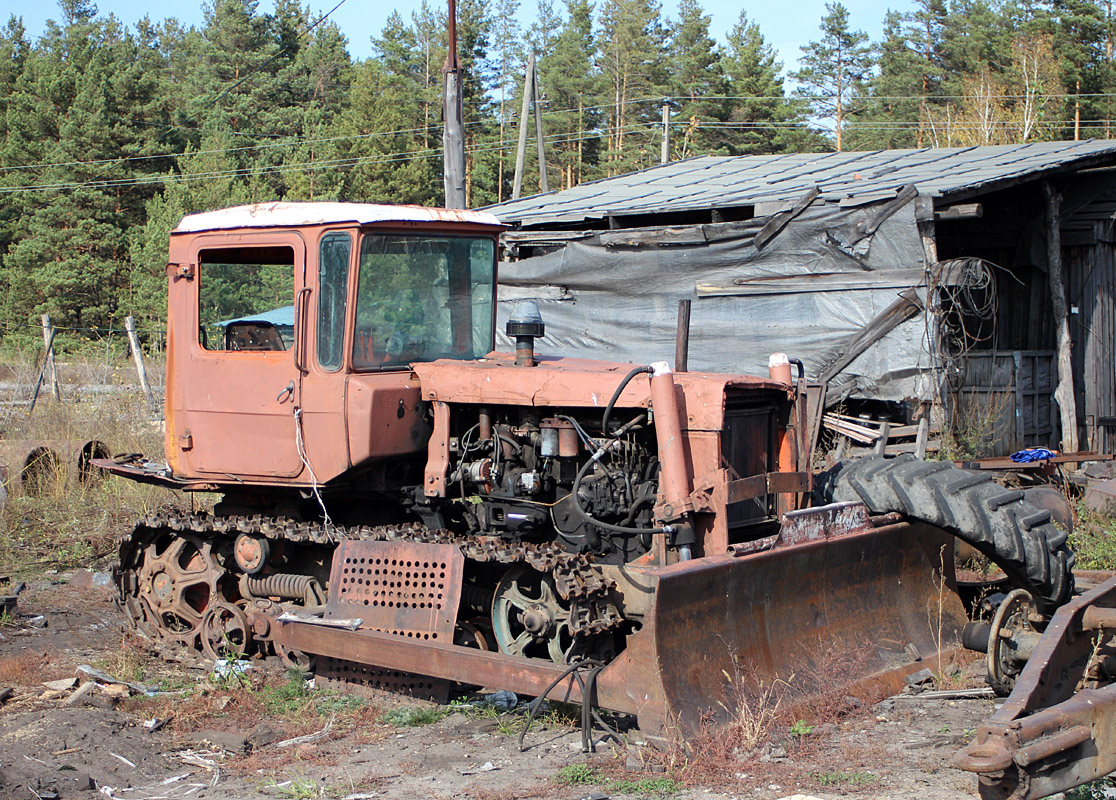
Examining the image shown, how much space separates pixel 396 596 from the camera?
545 cm

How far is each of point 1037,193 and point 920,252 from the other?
10.4ft

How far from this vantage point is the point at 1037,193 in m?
12.2

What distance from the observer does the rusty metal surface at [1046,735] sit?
3242 millimetres

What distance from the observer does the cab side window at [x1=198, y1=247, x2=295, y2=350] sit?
5.97 m

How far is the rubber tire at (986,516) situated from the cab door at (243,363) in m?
3.29

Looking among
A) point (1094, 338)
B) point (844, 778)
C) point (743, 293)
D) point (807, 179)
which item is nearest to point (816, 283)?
point (743, 293)

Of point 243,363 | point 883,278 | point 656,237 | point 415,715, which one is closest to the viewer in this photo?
point 415,715

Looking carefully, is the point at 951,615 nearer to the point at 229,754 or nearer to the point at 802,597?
the point at 802,597

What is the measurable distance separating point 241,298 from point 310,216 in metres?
1.02

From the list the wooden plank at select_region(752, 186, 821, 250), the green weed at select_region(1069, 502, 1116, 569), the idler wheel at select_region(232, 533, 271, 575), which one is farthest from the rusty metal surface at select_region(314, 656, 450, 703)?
the wooden plank at select_region(752, 186, 821, 250)

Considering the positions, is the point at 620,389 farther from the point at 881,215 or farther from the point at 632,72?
the point at 632,72

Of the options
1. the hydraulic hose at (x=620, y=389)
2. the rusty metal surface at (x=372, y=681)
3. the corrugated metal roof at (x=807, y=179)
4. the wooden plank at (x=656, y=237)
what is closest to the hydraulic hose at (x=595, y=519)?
the hydraulic hose at (x=620, y=389)

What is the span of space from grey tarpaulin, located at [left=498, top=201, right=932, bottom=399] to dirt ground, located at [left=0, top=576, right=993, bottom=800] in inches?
220

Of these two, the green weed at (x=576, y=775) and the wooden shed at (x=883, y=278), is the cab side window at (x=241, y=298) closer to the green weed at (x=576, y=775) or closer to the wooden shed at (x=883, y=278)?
the green weed at (x=576, y=775)
